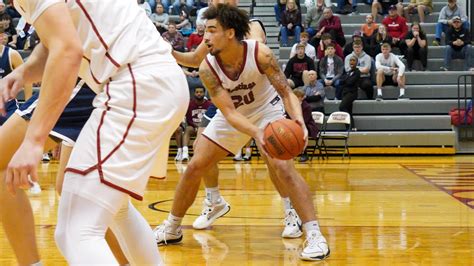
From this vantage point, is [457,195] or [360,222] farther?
[457,195]

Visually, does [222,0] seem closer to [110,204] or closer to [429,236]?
[429,236]

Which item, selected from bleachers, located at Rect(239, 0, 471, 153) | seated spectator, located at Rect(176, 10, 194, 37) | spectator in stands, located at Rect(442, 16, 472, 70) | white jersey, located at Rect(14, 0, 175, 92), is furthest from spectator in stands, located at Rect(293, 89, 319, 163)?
white jersey, located at Rect(14, 0, 175, 92)

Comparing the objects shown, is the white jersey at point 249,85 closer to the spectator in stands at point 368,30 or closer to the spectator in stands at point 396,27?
the spectator in stands at point 368,30

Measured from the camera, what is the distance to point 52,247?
603cm

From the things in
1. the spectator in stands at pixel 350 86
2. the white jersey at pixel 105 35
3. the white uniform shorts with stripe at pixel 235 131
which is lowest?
the spectator in stands at pixel 350 86

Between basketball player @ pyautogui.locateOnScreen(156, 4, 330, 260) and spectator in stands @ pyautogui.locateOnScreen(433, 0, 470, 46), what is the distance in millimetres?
13429

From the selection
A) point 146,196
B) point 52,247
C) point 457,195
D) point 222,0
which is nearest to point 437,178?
point 457,195

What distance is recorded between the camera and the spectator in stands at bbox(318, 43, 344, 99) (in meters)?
17.0

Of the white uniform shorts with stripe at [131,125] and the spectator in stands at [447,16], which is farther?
the spectator in stands at [447,16]

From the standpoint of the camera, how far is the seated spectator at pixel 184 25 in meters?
19.3

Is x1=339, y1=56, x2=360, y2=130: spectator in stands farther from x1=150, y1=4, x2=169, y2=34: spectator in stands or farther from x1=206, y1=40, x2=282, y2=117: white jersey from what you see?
x1=206, y1=40, x2=282, y2=117: white jersey

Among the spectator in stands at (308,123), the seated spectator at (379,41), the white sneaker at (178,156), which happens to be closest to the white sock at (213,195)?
the spectator in stands at (308,123)

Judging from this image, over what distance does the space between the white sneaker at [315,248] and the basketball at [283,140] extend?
0.78 meters

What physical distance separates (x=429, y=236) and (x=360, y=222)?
89 cm
